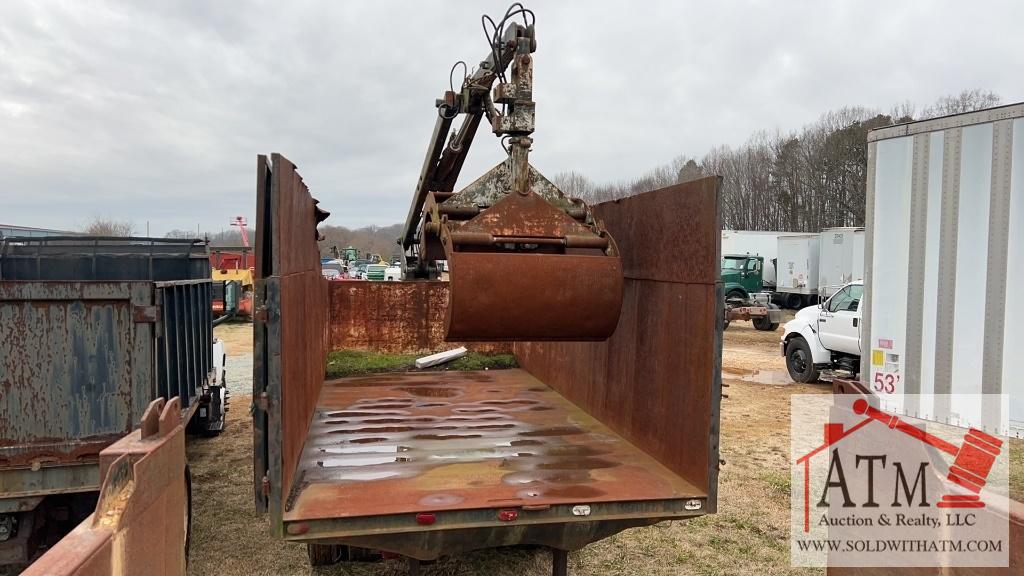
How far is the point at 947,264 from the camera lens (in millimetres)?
5332

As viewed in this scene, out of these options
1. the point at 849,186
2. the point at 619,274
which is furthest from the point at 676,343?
the point at 849,186

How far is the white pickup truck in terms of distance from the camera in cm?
990

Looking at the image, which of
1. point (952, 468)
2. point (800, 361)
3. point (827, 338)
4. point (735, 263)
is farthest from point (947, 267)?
point (735, 263)

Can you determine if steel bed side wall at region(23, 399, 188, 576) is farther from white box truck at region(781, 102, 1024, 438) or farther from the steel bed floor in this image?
white box truck at region(781, 102, 1024, 438)

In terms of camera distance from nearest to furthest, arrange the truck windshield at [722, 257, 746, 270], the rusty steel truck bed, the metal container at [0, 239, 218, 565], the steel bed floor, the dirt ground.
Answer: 1. the rusty steel truck bed
2. the steel bed floor
3. the metal container at [0, 239, 218, 565]
4. the dirt ground
5. the truck windshield at [722, 257, 746, 270]

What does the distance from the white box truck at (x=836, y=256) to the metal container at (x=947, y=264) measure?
53.7ft

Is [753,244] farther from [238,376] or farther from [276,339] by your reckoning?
[276,339]

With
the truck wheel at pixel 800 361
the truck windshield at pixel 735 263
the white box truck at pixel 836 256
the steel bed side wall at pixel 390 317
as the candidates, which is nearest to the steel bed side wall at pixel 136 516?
the steel bed side wall at pixel 390 317

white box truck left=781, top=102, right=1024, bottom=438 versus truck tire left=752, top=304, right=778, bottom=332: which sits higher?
white box truck left=781, top=102, right=1024, bottom=438

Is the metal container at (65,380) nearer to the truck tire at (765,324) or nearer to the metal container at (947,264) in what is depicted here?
the metal container at (947,264)

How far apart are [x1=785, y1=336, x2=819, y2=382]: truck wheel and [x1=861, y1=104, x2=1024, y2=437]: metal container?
5.08m

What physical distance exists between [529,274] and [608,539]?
2.15 m

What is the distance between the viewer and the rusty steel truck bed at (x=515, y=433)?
2.78m

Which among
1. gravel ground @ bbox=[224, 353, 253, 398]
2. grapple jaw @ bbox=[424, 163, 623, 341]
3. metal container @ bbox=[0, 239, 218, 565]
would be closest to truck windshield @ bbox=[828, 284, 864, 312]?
grapple jaw @ bbox=[424, 163, 623, 341]
